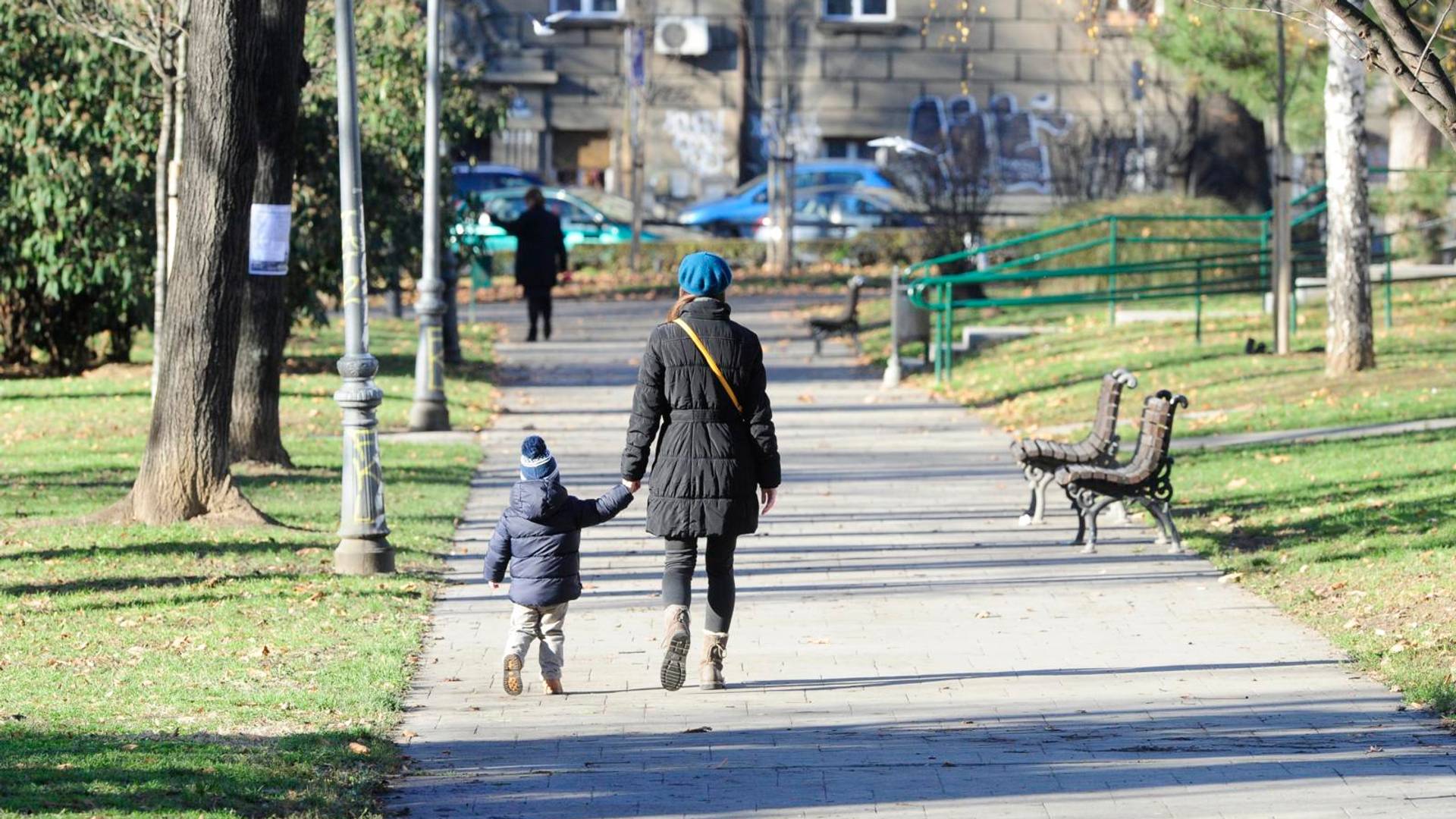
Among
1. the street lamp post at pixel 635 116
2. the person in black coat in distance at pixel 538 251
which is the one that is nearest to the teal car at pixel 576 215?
A: the street lamp post at pixel 635 116

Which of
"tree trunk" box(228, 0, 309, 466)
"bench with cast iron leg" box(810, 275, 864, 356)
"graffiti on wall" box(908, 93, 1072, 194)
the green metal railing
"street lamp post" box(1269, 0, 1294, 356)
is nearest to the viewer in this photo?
"tree trunk" box(228, 0, 309, 466)

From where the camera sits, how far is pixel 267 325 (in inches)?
569

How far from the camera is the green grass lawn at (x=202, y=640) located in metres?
6.36

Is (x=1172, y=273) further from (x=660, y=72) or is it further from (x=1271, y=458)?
(x=660, y=72)

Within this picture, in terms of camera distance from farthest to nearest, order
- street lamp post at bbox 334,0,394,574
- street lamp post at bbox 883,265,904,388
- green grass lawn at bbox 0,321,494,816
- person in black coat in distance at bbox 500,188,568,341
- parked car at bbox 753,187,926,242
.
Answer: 1. parked car at bbox 753,187,926,242
2. person in black coat in distance at bbox 500,188,568,341
3. street lamp post at bbox 883,265,904,388
4. street lamp post at bbox 334,0,394,574
5. green grass lawn at bbox 0,321,494,816

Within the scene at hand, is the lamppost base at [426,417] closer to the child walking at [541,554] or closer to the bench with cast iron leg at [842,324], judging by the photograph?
the bench with cast iron leg at [842,324]

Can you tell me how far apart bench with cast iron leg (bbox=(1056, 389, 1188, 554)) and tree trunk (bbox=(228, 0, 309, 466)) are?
18.2 feet

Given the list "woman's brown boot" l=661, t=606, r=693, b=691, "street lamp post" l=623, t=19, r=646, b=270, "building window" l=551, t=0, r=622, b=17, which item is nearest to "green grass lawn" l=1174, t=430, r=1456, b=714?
"woman's brown boot" l=661, t=606, r=693, b=691

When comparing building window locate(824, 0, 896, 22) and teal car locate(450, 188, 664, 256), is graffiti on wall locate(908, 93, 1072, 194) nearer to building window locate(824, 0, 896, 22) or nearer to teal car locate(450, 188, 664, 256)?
building window locate(824, 0, 896, 22)

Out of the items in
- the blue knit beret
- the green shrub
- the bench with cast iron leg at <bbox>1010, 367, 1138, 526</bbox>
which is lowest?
the bench with cast iron leg at <bbox>1010, 367, 1138, 526</bbox>

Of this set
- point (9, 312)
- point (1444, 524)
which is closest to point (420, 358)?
point (9, 312)

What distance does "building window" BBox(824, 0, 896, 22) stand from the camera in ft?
139

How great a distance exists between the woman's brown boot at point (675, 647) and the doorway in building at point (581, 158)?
→ 3557cm

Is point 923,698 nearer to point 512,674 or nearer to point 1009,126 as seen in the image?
point 512,674
